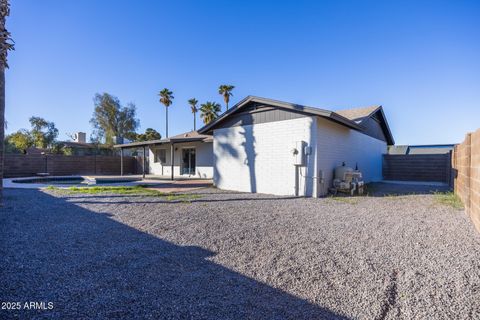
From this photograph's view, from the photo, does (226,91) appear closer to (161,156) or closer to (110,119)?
(161,156)

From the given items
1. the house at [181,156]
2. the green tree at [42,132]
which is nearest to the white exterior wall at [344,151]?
the house at [181,156]

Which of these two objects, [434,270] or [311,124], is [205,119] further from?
[434,270]

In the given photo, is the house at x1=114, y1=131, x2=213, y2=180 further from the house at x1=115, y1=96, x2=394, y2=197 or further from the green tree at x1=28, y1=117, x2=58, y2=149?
the green tree at x1=28, y1=117, x2=58, y2=149

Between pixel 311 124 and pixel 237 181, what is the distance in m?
4.26

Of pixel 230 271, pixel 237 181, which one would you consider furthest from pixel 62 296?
pixel 237 181

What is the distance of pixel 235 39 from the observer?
13.0 meters

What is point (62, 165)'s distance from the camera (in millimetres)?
18359

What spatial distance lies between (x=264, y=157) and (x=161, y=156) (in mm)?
12599

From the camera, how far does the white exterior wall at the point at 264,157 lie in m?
8.85

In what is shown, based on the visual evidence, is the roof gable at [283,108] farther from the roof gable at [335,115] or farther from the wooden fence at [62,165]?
the wooden fence at [62,165]

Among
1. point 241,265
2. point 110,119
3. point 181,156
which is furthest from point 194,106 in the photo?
point 241,265

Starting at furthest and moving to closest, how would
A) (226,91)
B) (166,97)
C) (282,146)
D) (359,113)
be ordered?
(166,97) → (226,91) → (359,113) → (282,146)

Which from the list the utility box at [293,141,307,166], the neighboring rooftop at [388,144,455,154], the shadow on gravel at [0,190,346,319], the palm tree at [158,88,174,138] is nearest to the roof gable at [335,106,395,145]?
the utility box at [293,141,307,166]

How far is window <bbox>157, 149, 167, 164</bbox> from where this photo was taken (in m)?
19.6
